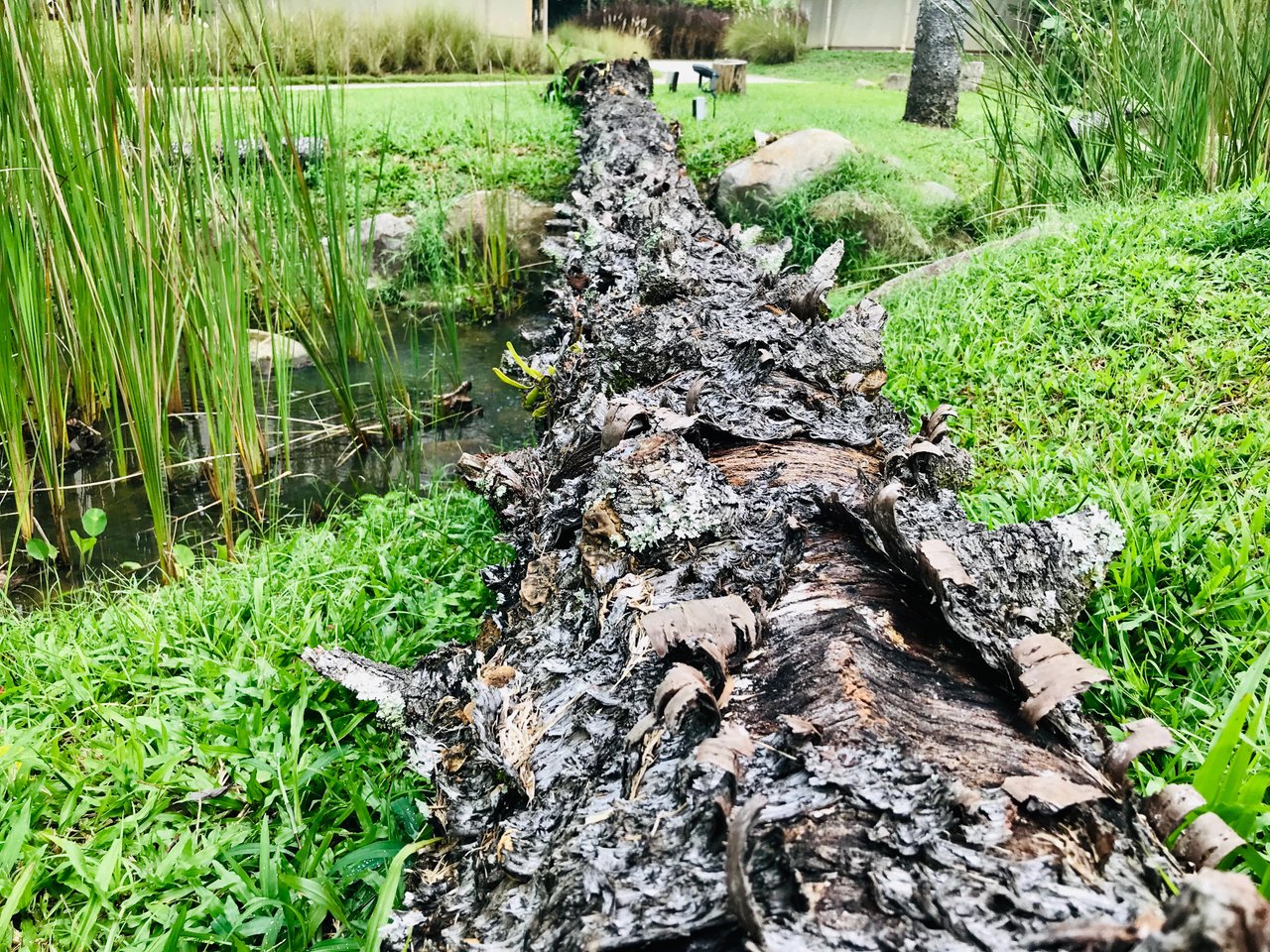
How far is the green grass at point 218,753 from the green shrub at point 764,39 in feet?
46.8

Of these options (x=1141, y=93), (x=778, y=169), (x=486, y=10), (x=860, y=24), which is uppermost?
(x=860, y=24)

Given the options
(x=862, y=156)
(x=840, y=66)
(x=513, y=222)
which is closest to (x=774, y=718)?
(x=513, y=222)

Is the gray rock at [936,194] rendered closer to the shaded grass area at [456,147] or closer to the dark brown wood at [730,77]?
the shaded grass area at [456,147]

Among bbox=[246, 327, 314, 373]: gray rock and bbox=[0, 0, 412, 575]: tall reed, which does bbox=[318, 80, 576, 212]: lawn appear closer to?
bbox=[246, 327, 314, 373]: gray rock

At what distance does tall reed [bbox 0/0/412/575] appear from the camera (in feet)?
7.59

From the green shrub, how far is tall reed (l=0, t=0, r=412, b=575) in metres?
13.3

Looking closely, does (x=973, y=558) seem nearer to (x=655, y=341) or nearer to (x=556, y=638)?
(x=556, y=638)

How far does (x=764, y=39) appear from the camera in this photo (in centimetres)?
1464

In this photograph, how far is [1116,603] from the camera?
1.62 m

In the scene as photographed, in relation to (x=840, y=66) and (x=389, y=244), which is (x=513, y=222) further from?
(x=840, y=66)

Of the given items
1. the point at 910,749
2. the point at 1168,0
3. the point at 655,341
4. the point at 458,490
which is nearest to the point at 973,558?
the point at 910,749

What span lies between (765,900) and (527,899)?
296mm

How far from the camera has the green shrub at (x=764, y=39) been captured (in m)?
14.6

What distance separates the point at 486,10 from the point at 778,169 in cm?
500
